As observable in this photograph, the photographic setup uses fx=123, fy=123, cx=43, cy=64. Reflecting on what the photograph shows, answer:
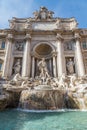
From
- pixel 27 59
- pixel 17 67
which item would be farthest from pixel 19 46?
pixel 17 67

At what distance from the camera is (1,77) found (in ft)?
64.6

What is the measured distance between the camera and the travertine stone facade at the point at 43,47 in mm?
21641

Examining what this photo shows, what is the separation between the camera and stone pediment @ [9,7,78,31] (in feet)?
83.4

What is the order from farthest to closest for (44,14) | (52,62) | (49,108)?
(44,14), (52,62), (49,108)

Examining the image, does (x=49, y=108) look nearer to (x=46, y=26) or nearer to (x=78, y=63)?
(x=78, y=63)

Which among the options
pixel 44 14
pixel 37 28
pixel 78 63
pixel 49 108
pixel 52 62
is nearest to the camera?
pixel 49 108

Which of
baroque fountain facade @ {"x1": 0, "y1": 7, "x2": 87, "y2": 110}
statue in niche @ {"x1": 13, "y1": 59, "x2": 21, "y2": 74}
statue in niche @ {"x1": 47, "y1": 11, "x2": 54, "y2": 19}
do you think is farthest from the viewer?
statue in niche @ {"x1": 47, "y1": 11, "x2": 54, "y2": 19}

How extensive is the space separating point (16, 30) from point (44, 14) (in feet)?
26.1

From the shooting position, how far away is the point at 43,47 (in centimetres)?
2494

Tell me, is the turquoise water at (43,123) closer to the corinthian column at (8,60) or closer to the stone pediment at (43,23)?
the corinthian column at (8,60)

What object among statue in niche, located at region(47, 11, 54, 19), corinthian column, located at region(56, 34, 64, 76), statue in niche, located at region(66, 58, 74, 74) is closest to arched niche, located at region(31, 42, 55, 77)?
corinthian column, located at region(56, 34, 64, 76)

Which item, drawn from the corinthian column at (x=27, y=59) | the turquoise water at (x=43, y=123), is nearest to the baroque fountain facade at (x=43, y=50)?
the corinthian column at (x=27, y=59)

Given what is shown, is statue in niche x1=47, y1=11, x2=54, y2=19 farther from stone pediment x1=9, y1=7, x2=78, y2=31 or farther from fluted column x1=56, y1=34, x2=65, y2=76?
fluted column x1=56, y1=34, x2=65, y2=76

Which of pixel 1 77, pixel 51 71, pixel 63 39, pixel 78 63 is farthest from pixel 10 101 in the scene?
pixel 63 39
